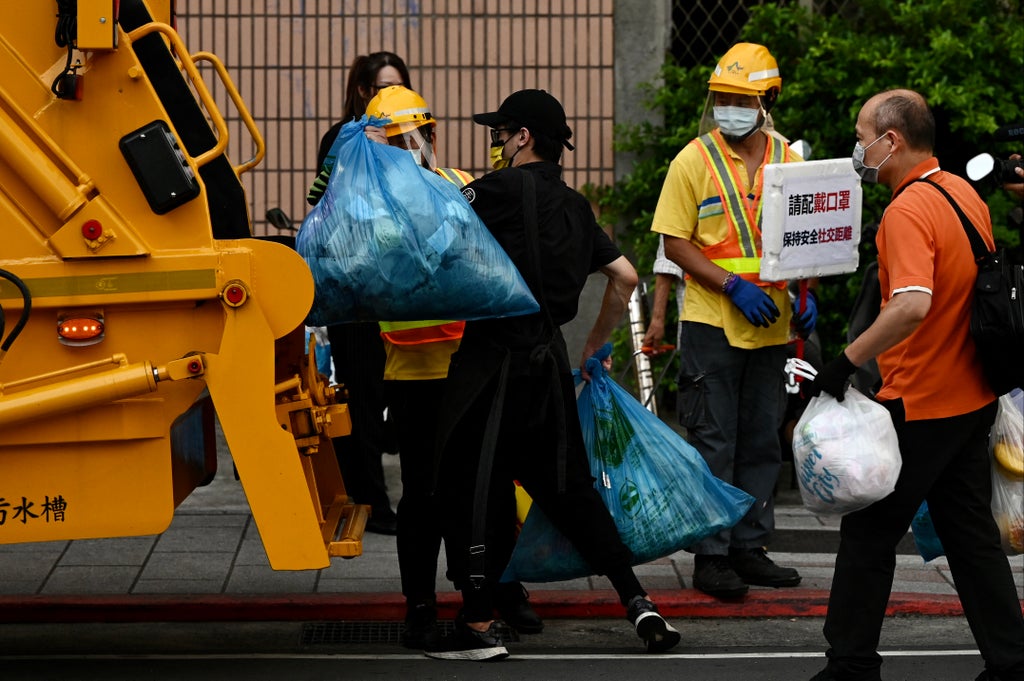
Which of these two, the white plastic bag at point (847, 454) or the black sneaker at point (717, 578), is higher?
the white plastic bag at point (847, 454)

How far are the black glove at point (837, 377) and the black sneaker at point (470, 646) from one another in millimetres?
1552

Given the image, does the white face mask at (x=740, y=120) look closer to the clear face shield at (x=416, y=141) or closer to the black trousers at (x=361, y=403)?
the clear face shield at (x=416, y=141)

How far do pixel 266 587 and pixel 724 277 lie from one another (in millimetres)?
2239

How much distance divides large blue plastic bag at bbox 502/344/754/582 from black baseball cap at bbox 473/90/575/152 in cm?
98

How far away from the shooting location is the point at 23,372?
457 cm

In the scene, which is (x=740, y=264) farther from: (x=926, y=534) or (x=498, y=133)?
(x=926, y=534)

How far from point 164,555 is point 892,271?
357cm

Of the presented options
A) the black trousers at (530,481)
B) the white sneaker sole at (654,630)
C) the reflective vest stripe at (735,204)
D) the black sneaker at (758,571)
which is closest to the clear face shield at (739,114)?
the reflective vest stripe at (735,204)

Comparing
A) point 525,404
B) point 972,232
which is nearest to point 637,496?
point 525,404

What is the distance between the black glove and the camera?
179 inches

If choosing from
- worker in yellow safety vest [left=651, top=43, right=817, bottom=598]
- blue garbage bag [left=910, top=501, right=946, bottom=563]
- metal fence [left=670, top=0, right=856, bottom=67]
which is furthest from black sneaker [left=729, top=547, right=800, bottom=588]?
metal fence [left=670, top=0, right=856, bottom=67]

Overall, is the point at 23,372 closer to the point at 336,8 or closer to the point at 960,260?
the point at 960,260

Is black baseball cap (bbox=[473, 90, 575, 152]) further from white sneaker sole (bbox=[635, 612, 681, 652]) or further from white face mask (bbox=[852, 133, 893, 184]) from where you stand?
white sneaker sole (bbox=[635, 612, 681, 652])

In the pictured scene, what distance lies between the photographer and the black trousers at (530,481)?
5242 millimetres
